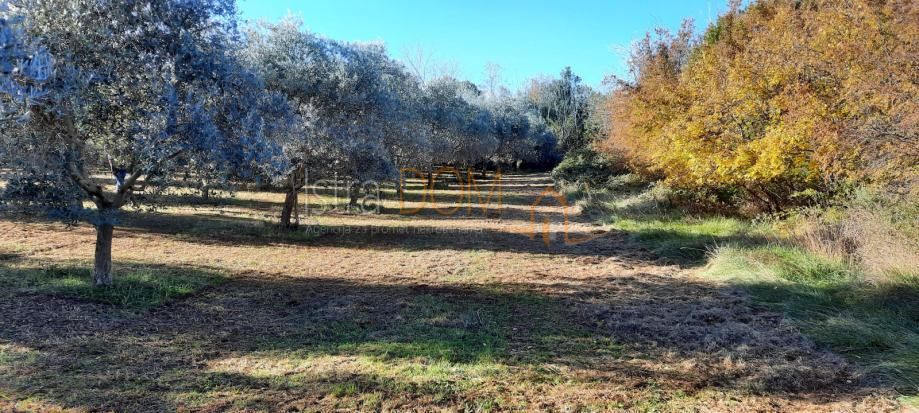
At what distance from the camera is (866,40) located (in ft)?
26.3

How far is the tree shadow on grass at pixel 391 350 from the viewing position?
414cm

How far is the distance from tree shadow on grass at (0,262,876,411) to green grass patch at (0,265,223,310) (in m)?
0.32

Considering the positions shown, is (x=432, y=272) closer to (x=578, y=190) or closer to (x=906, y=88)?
(x=906, y=88)

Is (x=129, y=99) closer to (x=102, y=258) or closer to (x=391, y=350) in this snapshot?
(x=102, y=258)

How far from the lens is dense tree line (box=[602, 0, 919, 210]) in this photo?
7.33 metres

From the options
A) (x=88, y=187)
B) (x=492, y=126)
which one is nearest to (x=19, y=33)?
(x=88, y=187)

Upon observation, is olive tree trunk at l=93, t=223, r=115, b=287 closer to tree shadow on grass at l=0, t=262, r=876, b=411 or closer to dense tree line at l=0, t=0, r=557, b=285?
dense tree line at l=0, t=0, r=557, b=285

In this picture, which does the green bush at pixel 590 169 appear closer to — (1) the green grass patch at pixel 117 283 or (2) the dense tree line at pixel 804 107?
(2) the dense tree line at pixel 804 107

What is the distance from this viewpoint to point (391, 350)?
5.14m

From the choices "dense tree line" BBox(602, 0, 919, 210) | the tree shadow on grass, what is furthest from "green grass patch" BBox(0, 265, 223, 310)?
"dense tree line" BBox(602, 0, 919, 210)

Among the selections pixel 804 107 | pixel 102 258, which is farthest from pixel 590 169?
pixel 102 258

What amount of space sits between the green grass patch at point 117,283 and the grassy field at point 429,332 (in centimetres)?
4

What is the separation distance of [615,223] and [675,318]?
9.25 metres

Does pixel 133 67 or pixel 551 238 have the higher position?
pixel 133 67
